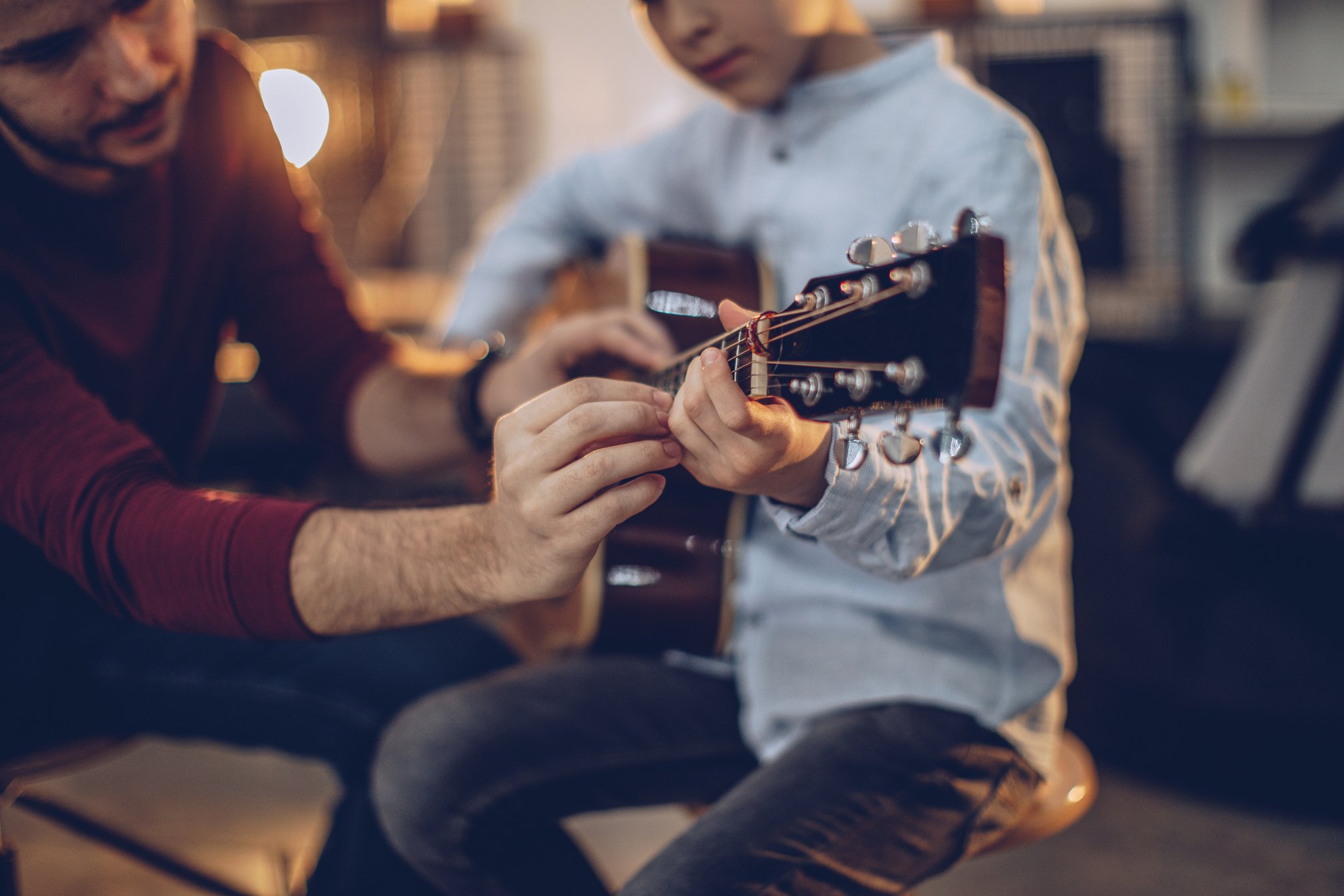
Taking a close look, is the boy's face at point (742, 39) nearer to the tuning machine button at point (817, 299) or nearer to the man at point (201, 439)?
the man at point (201, 439)

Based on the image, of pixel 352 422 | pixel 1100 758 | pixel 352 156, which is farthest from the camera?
pixel 352 156

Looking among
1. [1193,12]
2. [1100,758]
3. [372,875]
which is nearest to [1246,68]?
[1193,12]

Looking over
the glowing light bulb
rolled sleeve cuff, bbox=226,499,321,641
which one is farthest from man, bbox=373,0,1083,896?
the glowing light bulb

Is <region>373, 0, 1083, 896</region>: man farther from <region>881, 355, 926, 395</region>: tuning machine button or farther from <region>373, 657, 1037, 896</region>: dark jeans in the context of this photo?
<region>881, 355, 926, 395</region>: tuning machine button

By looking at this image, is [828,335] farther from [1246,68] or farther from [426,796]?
[1246,68]

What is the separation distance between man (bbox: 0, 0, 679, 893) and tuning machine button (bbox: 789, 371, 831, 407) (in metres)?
0.09

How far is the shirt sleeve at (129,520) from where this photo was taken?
0.77 metres

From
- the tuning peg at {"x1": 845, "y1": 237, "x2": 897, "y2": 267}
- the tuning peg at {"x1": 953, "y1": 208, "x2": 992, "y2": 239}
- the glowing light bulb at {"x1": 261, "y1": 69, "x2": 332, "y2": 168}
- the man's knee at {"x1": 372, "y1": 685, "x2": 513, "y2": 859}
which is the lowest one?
the man's knee at {"x1": 372, "y1": 685, "x2": 513, "y2": 859}

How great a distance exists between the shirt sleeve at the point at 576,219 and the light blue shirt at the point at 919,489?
0.15 metres

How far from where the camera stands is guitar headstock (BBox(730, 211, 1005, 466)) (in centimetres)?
57

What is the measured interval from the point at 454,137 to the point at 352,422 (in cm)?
385

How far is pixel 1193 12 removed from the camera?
4.89m

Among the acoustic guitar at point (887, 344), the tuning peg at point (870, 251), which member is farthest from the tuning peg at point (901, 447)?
Answer: the tuning peg at point (870, 251)

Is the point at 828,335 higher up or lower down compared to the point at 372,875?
higher up
